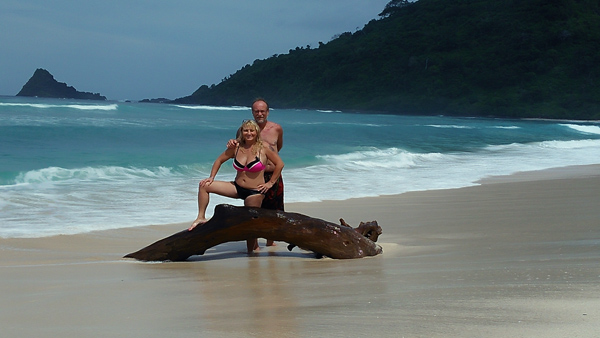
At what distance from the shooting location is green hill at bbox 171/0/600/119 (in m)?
82.5

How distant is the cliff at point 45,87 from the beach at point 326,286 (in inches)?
4972

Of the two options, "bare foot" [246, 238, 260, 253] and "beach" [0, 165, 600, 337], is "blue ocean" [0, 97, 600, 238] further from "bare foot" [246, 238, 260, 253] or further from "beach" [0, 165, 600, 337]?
"bare foot" [246, 238, 260, 253]

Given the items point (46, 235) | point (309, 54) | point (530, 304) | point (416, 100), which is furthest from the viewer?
point (309, 54)

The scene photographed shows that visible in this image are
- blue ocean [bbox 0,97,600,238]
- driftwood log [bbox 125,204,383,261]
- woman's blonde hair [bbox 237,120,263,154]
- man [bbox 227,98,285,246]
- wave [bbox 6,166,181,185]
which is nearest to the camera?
driftwood log [bbox 125,204,383,261]

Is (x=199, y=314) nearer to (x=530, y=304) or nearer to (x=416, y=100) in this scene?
(x=530, y=304)

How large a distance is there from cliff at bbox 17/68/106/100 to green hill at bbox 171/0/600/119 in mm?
34484

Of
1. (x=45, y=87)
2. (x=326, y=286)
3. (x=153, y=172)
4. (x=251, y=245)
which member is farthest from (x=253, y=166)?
(x=45, y=87)

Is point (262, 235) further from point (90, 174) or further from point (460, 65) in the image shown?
point (460, 65)

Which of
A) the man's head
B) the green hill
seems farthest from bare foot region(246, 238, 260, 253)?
the green hill

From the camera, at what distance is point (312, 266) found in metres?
5.35

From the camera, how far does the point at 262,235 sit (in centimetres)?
A: 565

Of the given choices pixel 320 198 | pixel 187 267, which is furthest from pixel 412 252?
pixel 320 198

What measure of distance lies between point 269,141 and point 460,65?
90.7 m

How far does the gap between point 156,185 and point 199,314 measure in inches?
338
